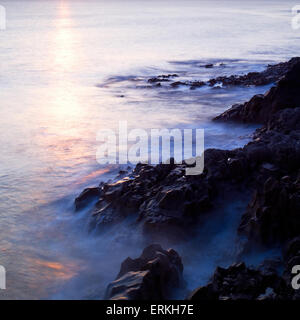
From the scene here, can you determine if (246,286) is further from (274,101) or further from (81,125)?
(81,125)

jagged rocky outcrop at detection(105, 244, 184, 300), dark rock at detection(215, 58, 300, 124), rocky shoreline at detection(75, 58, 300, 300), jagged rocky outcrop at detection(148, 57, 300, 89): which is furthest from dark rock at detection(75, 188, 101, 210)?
jagged rocky outcrop at detection(148, 57, 300, 89)

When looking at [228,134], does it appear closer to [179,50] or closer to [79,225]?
[79,225]

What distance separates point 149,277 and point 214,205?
2.09 m

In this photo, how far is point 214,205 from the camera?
662cm

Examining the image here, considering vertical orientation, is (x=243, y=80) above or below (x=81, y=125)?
above

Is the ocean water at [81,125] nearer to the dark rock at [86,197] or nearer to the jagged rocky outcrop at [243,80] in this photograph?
the dark rock at [86,197]

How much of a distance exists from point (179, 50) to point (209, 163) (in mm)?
23579

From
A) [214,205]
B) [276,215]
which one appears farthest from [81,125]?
[276,215]

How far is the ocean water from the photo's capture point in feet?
19.9

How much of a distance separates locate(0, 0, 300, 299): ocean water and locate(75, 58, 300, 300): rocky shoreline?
317 mm

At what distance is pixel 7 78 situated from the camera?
20859 mm

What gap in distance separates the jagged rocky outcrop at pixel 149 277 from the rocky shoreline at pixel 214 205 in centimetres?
1

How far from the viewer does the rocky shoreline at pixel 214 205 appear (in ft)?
15.7

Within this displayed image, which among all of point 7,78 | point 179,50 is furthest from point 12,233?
point 179,50
